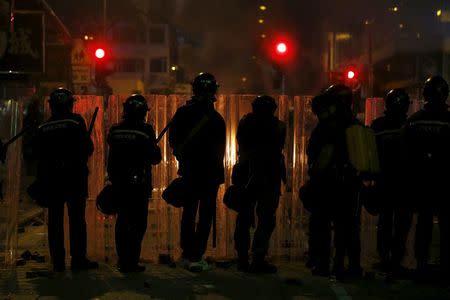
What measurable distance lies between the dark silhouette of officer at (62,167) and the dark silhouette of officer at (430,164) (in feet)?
11.1

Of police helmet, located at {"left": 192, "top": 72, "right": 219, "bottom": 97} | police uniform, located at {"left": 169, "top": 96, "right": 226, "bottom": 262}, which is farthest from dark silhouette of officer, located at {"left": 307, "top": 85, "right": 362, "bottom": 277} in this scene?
police helmet, located at {"left": 192, "top": 72, "right": 219, "bottom": 97}

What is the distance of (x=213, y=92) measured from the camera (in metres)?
7.14

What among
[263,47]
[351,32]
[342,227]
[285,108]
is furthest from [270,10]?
[351,32]

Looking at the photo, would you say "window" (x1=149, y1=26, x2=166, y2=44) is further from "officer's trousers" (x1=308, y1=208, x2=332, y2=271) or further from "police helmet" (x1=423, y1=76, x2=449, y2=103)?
"police helmet" (x1=423, y1=76, x2=449, y2=103)

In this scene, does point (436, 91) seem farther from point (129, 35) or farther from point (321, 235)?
point (129, 35)

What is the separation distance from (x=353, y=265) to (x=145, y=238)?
2.42 metres

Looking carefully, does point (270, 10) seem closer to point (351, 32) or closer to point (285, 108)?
point (285, 108)

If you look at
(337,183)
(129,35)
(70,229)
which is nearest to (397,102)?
(337,183)

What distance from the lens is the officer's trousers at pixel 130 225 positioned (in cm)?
696

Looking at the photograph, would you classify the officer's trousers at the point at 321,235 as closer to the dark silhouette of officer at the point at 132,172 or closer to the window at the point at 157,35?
the dark silhouette of officer at the point at 132,172

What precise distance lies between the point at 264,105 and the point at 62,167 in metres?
2.22

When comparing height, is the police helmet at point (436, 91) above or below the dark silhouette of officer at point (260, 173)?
above

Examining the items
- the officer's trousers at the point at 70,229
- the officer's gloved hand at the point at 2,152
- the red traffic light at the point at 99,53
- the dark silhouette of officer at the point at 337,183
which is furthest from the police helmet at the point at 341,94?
the red traffic light at the point at 99,53

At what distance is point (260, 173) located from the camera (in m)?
7.02
